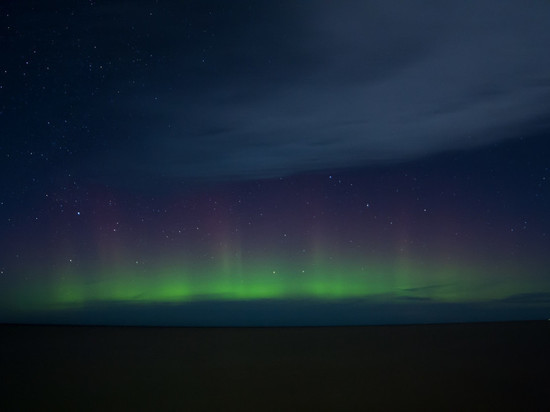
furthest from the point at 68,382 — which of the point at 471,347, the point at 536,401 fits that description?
the point at 471,347

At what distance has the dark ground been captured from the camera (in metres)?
2.63

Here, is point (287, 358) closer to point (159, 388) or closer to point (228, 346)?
point (228, 346)

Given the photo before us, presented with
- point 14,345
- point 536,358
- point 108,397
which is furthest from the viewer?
point 14,345

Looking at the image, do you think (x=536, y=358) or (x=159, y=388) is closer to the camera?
(x=159, y=388)

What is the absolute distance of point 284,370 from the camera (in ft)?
11.1

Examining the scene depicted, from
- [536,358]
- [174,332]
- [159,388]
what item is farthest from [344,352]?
[174,332]

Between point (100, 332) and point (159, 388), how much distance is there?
127 inches

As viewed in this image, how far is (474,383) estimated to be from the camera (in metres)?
2.96

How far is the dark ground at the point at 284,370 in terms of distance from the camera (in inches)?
104

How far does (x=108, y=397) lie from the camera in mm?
2766

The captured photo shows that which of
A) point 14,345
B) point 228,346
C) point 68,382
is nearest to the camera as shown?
point 68,382

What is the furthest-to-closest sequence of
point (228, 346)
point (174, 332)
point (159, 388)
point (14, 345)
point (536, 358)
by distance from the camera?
point (174, 332), point (14, 345), point (228, 346), point (536, 358), point (159, 388)

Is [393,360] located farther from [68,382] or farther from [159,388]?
[68,382]

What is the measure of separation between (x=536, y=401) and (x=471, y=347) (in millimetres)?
1757
